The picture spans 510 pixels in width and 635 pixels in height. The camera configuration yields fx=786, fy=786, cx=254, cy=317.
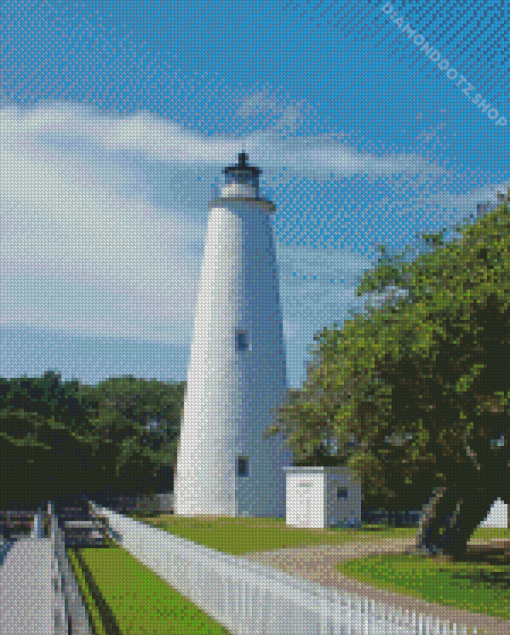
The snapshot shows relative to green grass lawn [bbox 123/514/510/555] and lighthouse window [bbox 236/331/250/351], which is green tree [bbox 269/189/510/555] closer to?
green grass lawn [bbox 123/514/510/555]

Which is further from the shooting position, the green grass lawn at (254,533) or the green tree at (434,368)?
the green grass lawn at (254,533)

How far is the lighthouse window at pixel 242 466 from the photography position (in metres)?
31.9

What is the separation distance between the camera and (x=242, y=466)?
1260 inches

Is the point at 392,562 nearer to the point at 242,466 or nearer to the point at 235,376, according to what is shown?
the point at 242,466

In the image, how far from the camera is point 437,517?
2047 cm

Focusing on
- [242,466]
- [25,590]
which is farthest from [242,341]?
[25,590]

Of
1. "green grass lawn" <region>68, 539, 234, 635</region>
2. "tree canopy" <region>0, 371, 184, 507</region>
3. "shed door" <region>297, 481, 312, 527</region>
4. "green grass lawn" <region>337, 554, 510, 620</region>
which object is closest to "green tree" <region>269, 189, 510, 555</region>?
"green grass lawn" <region>337, 554, 510, 620</region>

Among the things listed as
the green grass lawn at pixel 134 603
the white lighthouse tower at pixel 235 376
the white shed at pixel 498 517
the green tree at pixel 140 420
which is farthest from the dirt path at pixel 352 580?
the green tree at pixel 140 420

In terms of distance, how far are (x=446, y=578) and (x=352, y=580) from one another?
2.02 metres

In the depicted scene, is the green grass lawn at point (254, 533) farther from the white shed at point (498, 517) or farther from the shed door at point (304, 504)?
the white shed at point (498, 517)

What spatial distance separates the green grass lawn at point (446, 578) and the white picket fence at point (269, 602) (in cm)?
272

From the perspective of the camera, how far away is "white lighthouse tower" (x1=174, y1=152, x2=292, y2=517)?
31969 millimetres

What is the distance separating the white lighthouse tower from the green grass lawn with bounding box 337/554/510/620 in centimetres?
1287

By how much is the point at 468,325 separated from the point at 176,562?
7.07 meters
